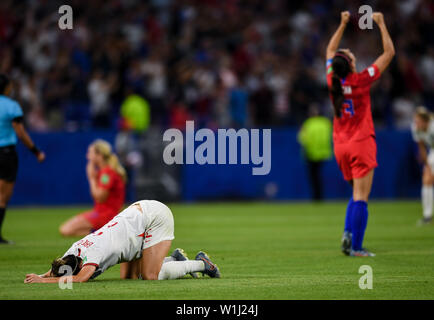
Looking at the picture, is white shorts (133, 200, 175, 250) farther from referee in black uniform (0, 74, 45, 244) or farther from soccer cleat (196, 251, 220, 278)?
referee in black uniform (0, 74, 45, 244)

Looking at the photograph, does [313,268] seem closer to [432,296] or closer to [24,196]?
[432,296]

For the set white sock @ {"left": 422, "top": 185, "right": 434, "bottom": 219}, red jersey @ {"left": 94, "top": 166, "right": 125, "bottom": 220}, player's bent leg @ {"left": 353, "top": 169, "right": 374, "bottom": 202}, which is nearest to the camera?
player's bent leg @ {"left": 353, "top": 169, "right": 374, "bottom": 202}

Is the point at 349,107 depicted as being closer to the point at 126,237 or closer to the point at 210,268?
the point at 210,268

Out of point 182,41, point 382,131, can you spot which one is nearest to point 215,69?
point 182,41

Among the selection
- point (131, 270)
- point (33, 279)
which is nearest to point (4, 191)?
point (131, 270)

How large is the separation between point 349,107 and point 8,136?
5.51 m

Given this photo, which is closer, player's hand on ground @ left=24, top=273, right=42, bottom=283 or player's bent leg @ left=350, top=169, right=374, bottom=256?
player's hand on ground @ left=24, top=273, right=42, bottom=283

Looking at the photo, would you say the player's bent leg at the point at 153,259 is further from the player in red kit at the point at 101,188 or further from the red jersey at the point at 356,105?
the player in red kit at the point at 101,188

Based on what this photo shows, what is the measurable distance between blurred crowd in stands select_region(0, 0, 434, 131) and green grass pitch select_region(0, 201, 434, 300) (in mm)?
3733

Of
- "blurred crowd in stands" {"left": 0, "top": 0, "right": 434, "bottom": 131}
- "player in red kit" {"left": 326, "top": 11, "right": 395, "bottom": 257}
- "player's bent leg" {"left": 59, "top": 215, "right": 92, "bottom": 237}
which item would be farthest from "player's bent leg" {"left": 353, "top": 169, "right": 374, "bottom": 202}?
"blurred crowd in stands" {"left": 0, "top": 0, "right": 434, "bottom": 131}

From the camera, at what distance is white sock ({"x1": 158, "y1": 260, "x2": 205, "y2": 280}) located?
8750 mm

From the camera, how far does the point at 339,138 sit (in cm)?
1118

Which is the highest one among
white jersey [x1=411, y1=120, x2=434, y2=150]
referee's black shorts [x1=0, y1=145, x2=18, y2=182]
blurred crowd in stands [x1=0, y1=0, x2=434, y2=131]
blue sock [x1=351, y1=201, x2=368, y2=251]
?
Result: blurred crowd in stands [x1=0, y1=0, x2=434, y2=131]

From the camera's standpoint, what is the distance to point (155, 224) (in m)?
8.59
